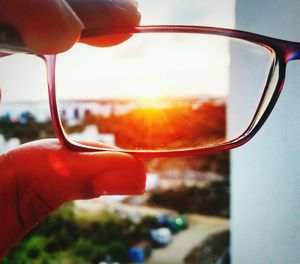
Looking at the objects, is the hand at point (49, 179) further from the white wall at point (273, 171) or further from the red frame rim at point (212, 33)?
the white wall at point (273, 171)

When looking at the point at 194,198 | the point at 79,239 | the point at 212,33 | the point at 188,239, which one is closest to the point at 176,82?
the point at 212,33

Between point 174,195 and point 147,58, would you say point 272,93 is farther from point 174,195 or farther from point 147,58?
point 174,195

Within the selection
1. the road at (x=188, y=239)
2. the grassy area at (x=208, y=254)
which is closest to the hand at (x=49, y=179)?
the grassy area at (x=208, y=254)

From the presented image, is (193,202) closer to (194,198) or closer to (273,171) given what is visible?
(194,198)

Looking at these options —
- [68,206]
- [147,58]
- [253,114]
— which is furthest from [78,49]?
[68,206]

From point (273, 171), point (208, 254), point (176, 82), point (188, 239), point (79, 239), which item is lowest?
point (79, 239)

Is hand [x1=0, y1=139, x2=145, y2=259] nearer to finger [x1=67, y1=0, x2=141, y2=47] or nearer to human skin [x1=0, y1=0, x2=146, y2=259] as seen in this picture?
human skin [x1=0, y1=0, x2=146, y2=259]

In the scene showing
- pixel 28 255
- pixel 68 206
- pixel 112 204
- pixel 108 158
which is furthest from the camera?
pixel 112 204
